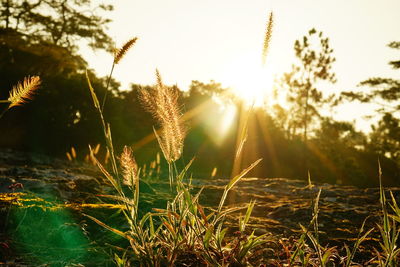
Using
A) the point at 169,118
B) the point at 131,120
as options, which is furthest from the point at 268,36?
the point at 131,120

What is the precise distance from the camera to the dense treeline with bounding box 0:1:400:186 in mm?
12391

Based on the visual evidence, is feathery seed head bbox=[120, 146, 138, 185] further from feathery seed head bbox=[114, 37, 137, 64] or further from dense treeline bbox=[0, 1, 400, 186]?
dense treeline bbox=[0, 1, 400, 186]

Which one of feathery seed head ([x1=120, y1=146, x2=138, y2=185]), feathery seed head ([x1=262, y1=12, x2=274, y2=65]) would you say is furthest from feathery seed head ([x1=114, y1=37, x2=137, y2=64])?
feathery seed head ([x1=262, y1=12, x2=274, y2=65])

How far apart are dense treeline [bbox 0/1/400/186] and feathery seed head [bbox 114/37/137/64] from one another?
32.2 ft

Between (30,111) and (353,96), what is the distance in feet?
50.4

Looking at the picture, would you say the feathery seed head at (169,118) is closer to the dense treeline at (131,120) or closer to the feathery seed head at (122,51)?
the feathery seed head at (122,51)

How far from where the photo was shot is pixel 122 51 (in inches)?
51.9

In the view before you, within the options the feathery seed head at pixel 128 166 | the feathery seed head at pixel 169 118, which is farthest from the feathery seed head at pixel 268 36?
the feathery seed head at pixel 128 166

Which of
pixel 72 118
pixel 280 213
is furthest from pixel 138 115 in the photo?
pixel 280 213

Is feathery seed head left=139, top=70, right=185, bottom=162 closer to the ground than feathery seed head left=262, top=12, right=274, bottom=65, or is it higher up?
closer to the ground

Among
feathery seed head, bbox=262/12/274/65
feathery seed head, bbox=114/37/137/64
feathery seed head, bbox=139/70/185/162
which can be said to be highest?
feathery seed head, bbox=262/12/274/65

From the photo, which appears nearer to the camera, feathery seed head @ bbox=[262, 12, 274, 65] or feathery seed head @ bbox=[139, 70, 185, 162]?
feathery seed head @ bbox=[262, 12, 274, 65]

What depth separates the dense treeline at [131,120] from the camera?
40.7ft

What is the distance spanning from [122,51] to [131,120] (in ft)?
58.9
